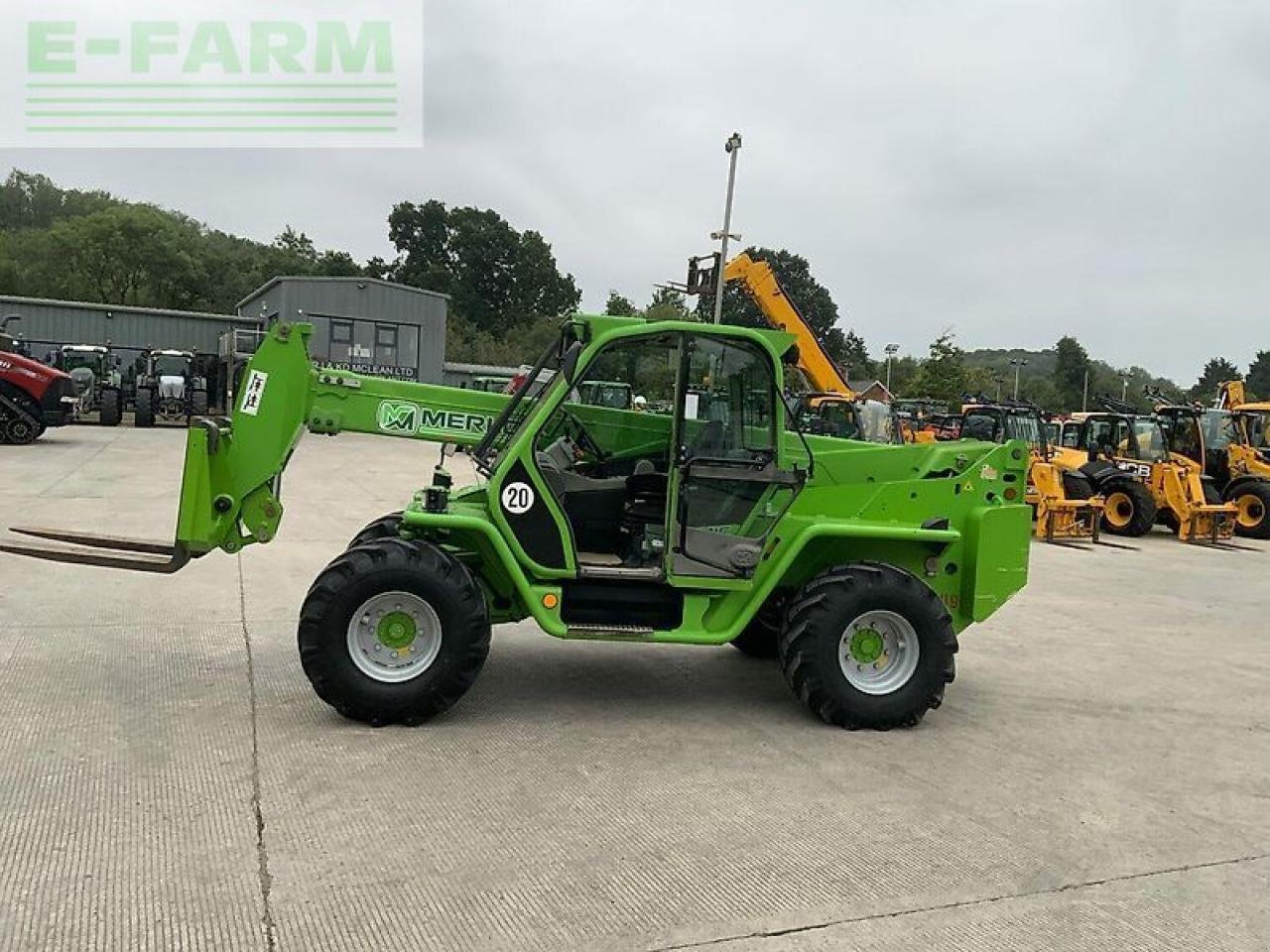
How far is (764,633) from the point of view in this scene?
687 cm

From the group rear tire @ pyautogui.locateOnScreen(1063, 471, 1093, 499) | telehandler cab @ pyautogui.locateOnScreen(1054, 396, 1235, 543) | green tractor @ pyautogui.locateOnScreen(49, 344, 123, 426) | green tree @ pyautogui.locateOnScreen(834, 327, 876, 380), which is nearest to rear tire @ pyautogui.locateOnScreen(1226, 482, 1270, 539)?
telehandler cab @ pyautogui.locateOnScreen(1054, 396, 1235, 543)

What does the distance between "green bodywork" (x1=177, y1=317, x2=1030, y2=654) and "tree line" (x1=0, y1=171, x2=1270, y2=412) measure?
4395cm

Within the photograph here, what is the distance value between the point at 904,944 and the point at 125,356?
3819cm

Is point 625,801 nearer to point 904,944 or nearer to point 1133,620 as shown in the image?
point 904,944

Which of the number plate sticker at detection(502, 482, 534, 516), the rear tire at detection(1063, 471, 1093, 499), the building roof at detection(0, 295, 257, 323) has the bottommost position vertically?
the rear tire at detection(1063, 471, 1093, 499)

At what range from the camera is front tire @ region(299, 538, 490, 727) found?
16.6 ft

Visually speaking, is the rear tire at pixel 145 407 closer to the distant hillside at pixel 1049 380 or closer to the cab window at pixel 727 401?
the cab window at pixel 727 401

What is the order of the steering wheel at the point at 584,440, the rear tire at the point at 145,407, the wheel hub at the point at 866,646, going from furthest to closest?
the rear tire at the point at 145,407 < the steering wheel at the point at 584,440 < the wheel hub at the point at 866,646

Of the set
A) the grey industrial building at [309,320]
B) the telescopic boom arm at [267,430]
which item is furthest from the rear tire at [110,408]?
the telescopic boom arm at [267,430]

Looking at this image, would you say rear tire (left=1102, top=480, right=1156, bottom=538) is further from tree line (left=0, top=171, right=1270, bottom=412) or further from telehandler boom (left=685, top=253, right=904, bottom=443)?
tree line (left=0, top=171, right=1270, bottom=412)

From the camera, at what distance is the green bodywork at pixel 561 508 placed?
5402 mm

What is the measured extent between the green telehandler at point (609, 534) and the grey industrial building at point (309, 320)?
97.0 ft

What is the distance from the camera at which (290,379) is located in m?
5.59

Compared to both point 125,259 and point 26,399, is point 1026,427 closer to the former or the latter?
point 26,399
